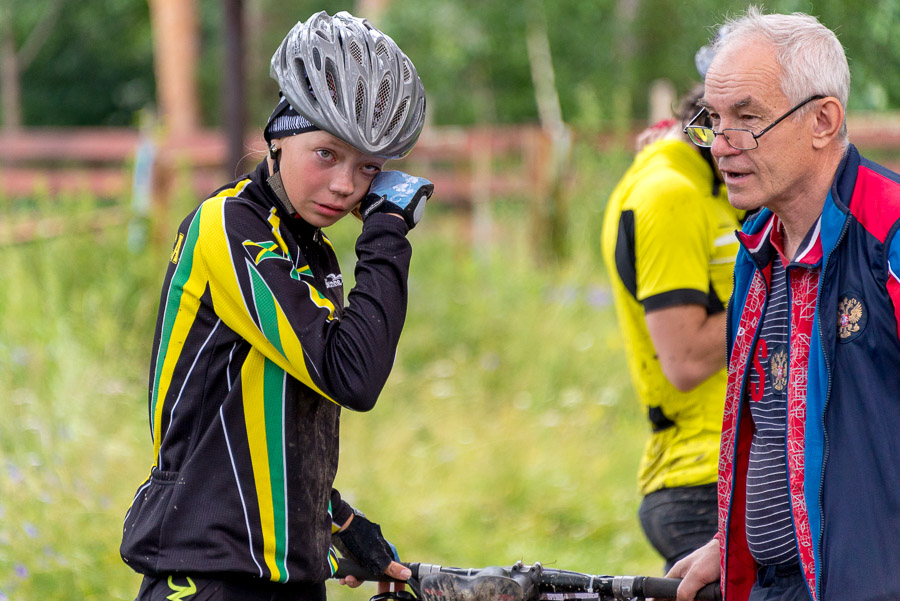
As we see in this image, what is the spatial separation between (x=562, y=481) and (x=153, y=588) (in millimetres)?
4961

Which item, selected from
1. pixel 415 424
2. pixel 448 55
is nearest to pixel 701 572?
pixel 415 424

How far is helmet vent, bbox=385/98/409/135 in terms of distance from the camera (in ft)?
8.33

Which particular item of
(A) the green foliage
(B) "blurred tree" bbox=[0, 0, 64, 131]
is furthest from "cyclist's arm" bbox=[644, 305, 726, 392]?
(B) "blurred tree" bbox=[0, 0, 64, 131]

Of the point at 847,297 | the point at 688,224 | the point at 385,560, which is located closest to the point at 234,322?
the point at 385,560

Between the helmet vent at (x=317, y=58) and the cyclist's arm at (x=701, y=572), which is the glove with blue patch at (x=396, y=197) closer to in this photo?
the helmet vent at (x=317, y=58)

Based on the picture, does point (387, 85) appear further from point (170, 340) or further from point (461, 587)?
point (461, 587)

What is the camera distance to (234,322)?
2350mm

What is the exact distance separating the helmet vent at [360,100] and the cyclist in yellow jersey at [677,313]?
3.84 ft

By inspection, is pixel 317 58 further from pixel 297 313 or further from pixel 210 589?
pixel 210 589

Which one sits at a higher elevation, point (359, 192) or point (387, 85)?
point (387, 85)

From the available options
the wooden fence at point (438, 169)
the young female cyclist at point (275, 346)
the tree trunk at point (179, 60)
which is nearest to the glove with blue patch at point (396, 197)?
the young female cyclist at point (275, 346)

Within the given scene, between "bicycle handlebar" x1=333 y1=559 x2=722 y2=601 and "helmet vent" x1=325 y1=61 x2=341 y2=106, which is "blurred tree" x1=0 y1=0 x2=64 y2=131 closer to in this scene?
"helmet vent" x1=325 y1=61 x2=341 y2=106

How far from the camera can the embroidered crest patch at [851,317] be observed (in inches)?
86.6

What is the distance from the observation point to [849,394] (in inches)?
86.7
